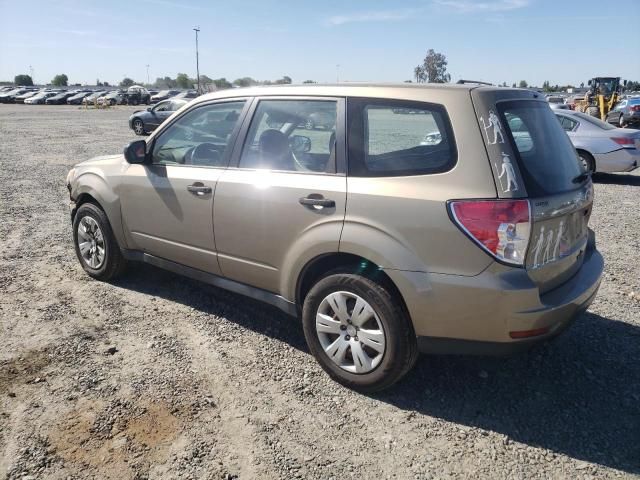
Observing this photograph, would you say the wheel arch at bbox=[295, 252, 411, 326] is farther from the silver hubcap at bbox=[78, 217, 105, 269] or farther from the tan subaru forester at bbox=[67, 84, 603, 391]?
the silver hubcap at bbox=[78, 217, 105, 269]

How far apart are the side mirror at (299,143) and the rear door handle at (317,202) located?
0.47 m

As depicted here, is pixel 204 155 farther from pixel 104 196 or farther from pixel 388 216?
pixel 388 216

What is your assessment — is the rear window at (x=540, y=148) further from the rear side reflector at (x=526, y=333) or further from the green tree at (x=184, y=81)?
the green tree at (x=184, y=81)

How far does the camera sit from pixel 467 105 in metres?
2.74

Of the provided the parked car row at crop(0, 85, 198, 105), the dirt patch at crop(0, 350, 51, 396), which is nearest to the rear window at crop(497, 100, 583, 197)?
the dirt patch at crop(0, 350, 51, 396)

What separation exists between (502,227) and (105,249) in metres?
3.63

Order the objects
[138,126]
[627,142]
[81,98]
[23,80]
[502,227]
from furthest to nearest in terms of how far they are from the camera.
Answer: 1. [23,80]
2. [81,98]
3. [138,126]
4. [627,142]
5. [502,227]

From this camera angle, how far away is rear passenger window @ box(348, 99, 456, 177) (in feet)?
9.16

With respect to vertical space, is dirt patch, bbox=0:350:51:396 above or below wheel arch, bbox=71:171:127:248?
below

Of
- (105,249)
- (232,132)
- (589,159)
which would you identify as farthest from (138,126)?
(232,132)

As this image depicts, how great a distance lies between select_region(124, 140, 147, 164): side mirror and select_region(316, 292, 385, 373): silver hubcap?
6.84 ft

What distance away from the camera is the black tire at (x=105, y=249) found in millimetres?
4604

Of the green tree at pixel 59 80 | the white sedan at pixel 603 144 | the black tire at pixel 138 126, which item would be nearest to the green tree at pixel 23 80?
the green tree at pixel 59 80

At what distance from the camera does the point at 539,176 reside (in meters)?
2.73
